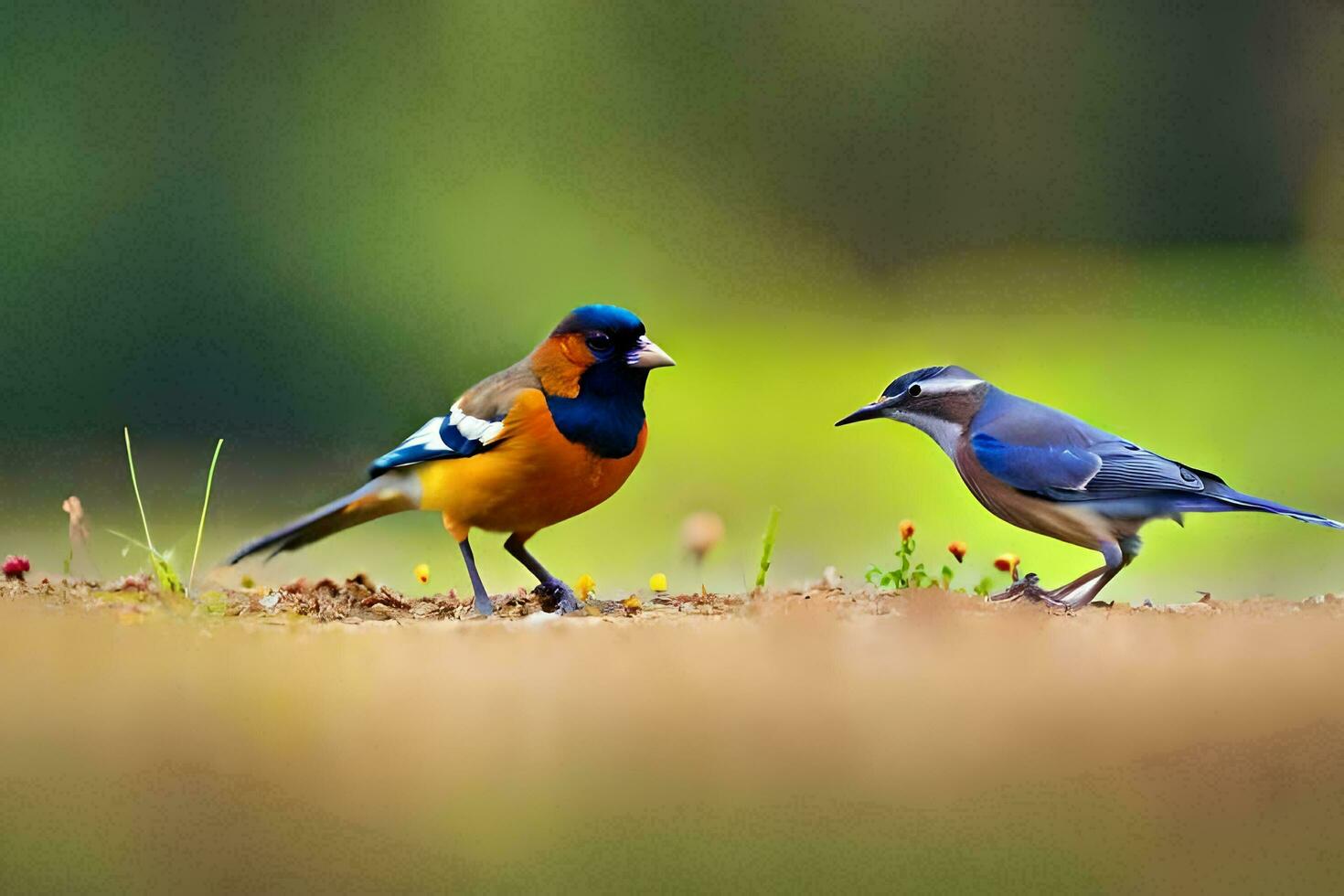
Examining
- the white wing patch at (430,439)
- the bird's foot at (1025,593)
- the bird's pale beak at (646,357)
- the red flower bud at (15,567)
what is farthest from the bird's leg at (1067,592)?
the red flower bud at (15,567)

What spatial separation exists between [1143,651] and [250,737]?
0.75 metres

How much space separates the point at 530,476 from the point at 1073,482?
27.6 inches

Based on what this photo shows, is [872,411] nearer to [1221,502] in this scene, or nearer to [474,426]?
[1221,502]

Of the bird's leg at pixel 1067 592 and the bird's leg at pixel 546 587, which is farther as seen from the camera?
the bird's leg at pixel 546 587

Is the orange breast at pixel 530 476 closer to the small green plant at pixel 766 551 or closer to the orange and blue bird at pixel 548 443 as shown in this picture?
the orange and blue bird at pixel 548 443

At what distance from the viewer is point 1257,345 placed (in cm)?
494

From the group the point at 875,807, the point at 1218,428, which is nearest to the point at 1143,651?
the point at 875,807

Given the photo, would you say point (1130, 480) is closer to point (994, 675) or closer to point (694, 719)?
point (994, 675)

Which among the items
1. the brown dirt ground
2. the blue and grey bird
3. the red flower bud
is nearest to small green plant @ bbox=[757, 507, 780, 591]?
the brown dirt ground

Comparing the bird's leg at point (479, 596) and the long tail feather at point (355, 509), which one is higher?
the long tail feather at point (355, 509)

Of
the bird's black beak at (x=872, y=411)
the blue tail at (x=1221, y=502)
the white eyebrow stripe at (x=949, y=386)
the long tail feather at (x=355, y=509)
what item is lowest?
the long tail feather at (x=355, y=509)

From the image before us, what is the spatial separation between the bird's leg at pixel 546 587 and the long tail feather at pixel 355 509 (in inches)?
6.1

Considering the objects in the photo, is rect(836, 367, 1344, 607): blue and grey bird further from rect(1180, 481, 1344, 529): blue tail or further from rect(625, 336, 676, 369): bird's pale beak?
rect(625, 336, 676, 369): bird's pale beak

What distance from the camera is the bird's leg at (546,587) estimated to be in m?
2.00
